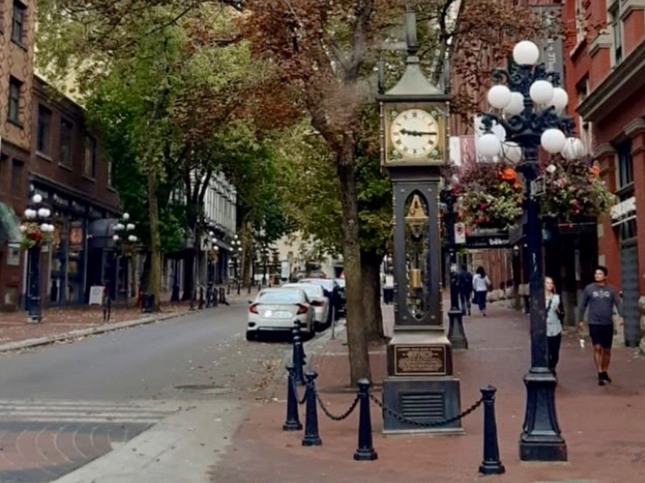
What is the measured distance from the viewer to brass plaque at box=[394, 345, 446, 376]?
1034 centimetres

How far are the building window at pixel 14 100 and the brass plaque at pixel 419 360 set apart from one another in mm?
28295

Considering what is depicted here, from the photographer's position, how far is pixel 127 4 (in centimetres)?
1459

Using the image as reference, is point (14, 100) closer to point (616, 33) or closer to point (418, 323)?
point (616, 33)

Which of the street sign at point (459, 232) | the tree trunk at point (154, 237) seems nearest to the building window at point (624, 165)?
the street sign at point (459, 232)

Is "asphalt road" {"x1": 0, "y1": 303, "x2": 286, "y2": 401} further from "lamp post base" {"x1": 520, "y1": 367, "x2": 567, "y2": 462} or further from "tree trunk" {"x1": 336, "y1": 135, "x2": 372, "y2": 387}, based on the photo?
"lamp post base" {"x1": 520, "y1": 367, "x2": 567, "y2": 462}

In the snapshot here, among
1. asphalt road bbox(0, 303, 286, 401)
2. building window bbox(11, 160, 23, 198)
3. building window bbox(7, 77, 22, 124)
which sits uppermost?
building window bbox(7, 77, 22, 124)

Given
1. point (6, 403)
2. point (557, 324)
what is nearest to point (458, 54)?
point (557, 324)

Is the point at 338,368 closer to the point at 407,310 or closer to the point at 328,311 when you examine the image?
the point at 407,310

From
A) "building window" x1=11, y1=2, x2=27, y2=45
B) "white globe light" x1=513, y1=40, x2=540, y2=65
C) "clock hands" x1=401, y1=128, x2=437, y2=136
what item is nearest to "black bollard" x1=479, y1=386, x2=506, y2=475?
"white globe light" x1=513, y1=40, x2=540, y2=65

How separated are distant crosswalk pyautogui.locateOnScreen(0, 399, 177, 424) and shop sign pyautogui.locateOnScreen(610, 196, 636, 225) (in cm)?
1171

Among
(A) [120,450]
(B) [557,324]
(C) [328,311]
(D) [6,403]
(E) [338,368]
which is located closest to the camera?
(A) [120,450]

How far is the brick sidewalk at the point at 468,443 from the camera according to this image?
812 cm

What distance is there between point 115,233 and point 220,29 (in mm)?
25106

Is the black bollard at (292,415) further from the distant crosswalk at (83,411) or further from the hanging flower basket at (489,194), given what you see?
the hanging flower basket at (489,194)
